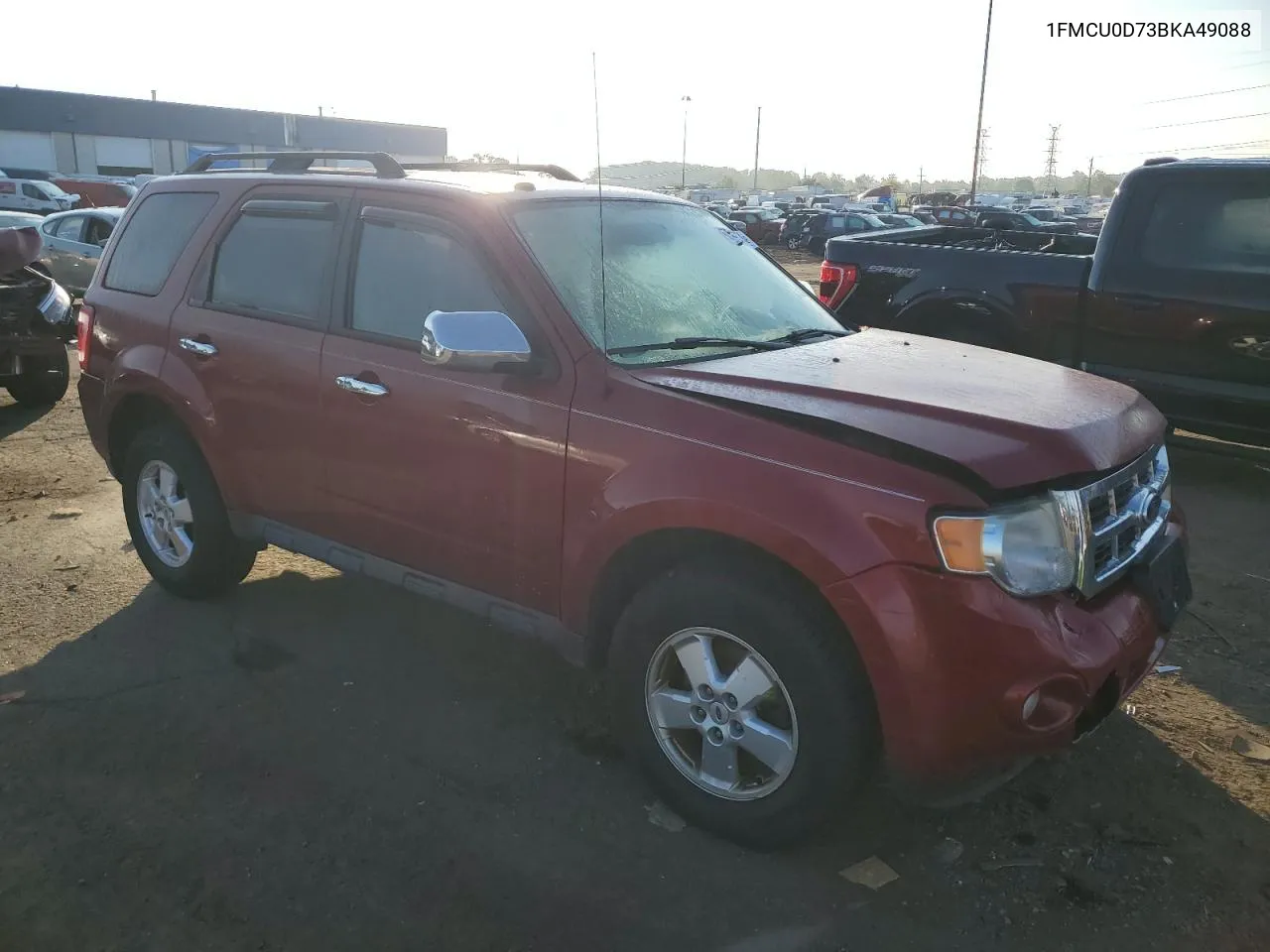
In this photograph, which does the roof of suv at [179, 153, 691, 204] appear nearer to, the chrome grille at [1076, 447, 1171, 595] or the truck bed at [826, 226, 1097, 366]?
the chrome grille at [1076, 447, 1171, 595]

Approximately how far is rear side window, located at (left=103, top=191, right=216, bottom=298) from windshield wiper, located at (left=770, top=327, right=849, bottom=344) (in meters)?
2.60

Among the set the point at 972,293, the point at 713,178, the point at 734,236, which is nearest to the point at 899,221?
the point at 972,293

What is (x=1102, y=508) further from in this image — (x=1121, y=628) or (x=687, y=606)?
(x=687, y=606)

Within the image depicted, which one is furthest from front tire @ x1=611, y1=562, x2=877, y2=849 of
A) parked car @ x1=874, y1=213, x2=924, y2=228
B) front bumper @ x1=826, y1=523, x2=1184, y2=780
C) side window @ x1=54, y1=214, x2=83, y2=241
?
parked car @ x1=874, y1=213, x2=924, y2=228

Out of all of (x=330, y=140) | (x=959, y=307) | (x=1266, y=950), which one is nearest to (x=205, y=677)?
(x=1266, y=950)

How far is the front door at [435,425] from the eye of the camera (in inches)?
130

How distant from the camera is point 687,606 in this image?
2.97m

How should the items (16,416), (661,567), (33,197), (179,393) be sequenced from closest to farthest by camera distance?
(661,567) < (179,393) < (16,416) < (33,197)

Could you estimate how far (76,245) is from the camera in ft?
47.9

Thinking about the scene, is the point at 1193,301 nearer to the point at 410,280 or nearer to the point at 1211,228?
the point at 1211,228

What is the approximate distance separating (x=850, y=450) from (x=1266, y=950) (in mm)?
1661

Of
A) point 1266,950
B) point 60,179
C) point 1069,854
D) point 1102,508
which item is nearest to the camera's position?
point 1266,950

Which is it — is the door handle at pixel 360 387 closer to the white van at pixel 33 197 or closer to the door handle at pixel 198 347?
the door handle at pixel 198 347

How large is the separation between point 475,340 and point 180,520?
237 centimetres
